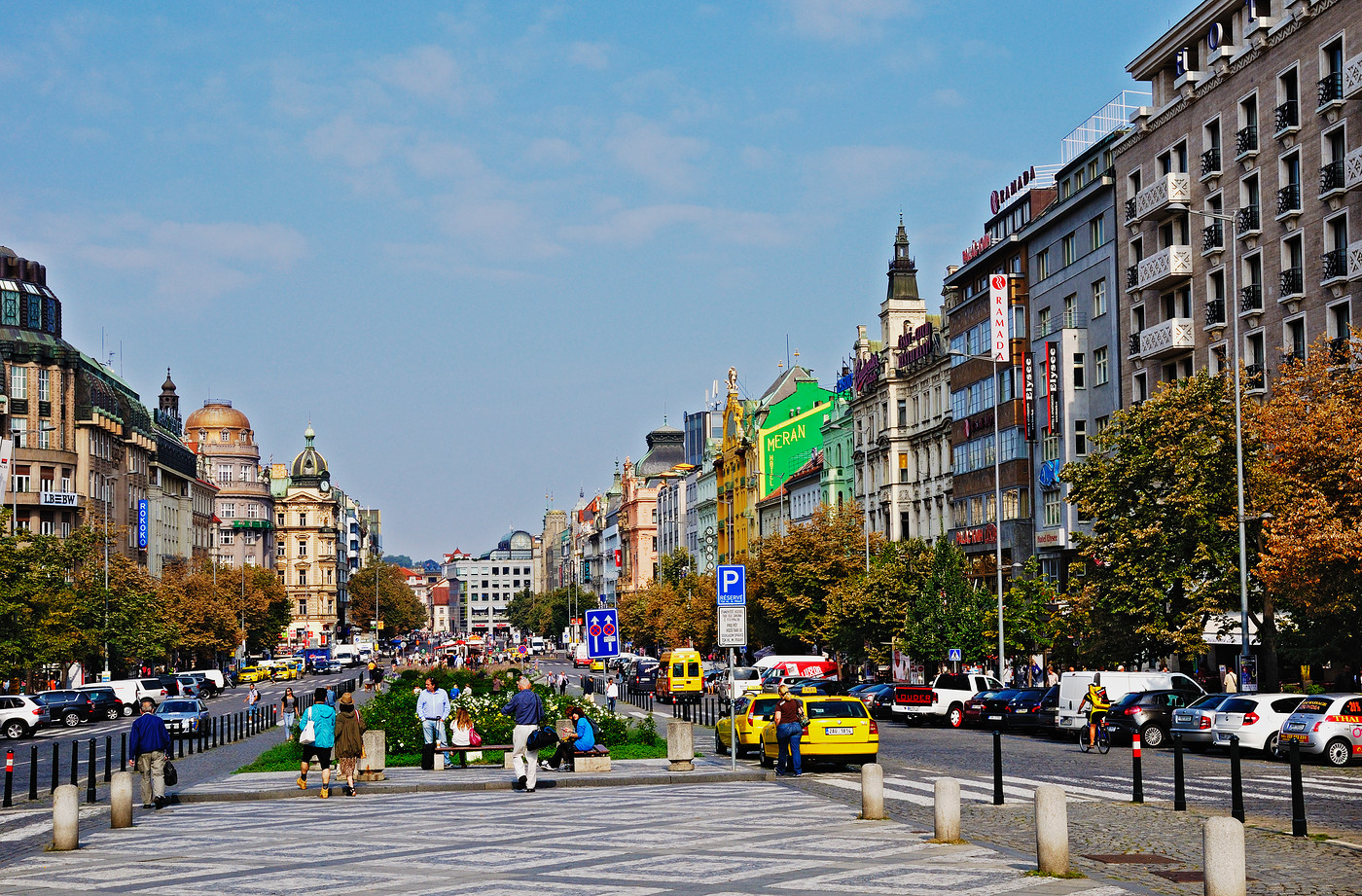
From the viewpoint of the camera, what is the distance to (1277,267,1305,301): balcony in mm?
50062

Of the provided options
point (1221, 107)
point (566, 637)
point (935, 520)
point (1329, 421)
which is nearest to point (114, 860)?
point (1329, 421)

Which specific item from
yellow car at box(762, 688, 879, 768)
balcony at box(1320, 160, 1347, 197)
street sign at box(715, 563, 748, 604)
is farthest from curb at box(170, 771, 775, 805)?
balcony at box(1320, 160, 1347, 197)

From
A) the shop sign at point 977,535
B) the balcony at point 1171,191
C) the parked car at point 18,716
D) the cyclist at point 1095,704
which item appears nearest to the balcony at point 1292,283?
the balcony at point 1171,191

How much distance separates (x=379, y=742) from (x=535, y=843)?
10808 mm

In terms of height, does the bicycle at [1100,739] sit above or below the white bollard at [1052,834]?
below

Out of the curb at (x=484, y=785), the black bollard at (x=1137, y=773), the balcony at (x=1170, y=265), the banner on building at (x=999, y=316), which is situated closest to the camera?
the black bollard at (x=1137, y=773)

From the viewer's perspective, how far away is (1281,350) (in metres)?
50.8

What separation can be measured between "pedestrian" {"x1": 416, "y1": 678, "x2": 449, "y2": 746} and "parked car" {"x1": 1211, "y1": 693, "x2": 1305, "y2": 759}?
15.6 metres

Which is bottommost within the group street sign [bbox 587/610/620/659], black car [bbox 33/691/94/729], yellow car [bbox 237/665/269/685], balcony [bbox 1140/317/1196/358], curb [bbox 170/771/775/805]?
yellow car [bbox 237/665/269/685]

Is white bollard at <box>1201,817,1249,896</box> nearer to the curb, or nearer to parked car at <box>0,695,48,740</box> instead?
the curb

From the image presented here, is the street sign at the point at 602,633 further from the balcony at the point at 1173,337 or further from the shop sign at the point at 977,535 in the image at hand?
the shop sign at the point at 977,535

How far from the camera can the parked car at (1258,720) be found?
33344mm

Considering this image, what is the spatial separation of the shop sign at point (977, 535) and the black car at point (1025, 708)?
24182 mm

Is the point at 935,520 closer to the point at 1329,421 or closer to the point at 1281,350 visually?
the point at 1281,350
